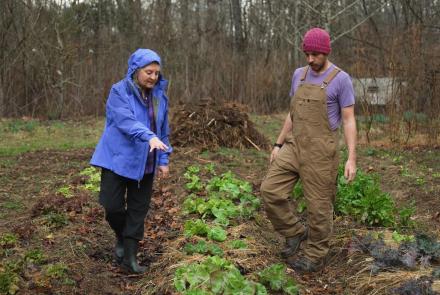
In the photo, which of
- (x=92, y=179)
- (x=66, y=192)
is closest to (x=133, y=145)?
(x=66, y=192)

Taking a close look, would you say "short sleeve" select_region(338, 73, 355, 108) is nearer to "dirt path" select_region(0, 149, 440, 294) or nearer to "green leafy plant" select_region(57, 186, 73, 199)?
"dirt path" select_region(0, 149, 440, 294)

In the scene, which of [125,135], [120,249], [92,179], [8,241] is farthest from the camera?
[92,179]

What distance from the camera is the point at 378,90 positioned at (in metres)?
13.0

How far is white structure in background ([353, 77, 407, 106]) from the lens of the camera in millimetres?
12477

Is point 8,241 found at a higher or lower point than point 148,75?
lower

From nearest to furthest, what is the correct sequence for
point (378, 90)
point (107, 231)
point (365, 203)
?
point (107, 231)
point (365, 203)
point (378, 90)

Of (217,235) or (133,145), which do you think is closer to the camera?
(133,145)

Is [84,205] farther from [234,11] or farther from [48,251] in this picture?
[234,11]

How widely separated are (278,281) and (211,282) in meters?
0.55

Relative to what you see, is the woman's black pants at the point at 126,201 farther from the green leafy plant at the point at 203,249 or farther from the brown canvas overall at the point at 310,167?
the brown canvas overall at the point at 310,167

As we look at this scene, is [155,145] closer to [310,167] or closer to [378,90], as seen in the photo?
[310,167]

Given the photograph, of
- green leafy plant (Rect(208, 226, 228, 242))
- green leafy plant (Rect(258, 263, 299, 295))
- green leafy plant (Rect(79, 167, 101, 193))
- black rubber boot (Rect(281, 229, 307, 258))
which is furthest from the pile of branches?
green leafy plant (Rect(258, 263, 299, 295))

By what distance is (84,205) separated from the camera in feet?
22.2

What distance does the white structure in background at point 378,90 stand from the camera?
12.5 metres
